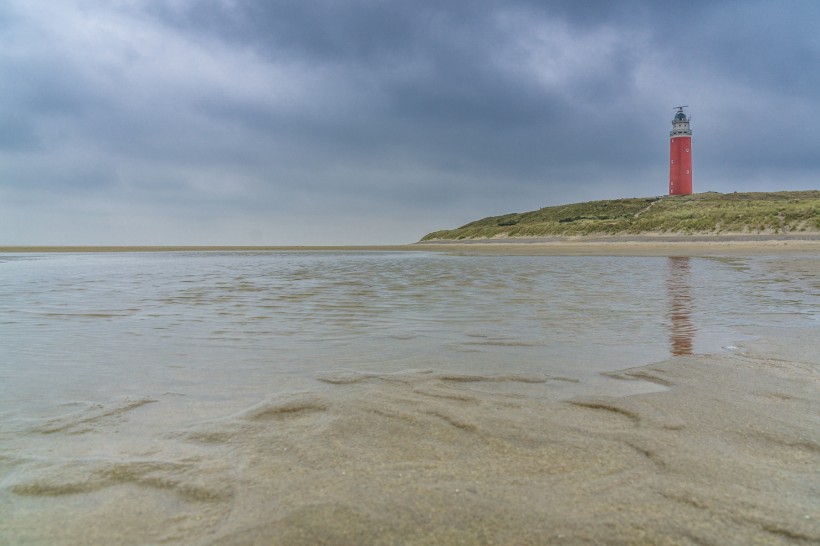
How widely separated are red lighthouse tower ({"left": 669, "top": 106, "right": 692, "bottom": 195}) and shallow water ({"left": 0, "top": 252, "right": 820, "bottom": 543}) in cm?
7198

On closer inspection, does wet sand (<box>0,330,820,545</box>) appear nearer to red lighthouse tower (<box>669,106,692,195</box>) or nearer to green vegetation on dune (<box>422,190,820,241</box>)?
green vegetation on dune (<box>422,190,820,241</box>)

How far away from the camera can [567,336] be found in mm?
5895

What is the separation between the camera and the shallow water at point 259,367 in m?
2.38

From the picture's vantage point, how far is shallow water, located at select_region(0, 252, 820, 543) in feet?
7.79

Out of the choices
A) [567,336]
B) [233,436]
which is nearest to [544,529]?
[233,436]

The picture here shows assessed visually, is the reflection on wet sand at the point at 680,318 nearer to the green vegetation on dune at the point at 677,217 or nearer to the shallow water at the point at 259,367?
the shallow water at the point at 259,367

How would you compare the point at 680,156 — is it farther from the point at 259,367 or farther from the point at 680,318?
the point at 259,367

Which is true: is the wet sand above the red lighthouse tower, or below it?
below

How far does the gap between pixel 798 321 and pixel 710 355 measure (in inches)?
116

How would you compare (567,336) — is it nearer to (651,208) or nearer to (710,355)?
(710,355)

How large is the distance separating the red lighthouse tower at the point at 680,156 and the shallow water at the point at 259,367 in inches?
2834

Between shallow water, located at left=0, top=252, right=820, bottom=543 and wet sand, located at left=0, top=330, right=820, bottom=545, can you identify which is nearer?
wet sand, located at left=0, top=330, right=820, bottom=545

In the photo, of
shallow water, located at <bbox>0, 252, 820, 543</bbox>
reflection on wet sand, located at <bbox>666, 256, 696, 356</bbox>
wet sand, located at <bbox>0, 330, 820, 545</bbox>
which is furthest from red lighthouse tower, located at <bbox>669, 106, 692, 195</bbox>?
wet sand, located at <bbox>0, 330, 820, 545</bbox>

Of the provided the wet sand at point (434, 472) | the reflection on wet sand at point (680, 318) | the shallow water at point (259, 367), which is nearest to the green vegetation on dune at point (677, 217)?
the reflection on wet sand at point (680, 318)
